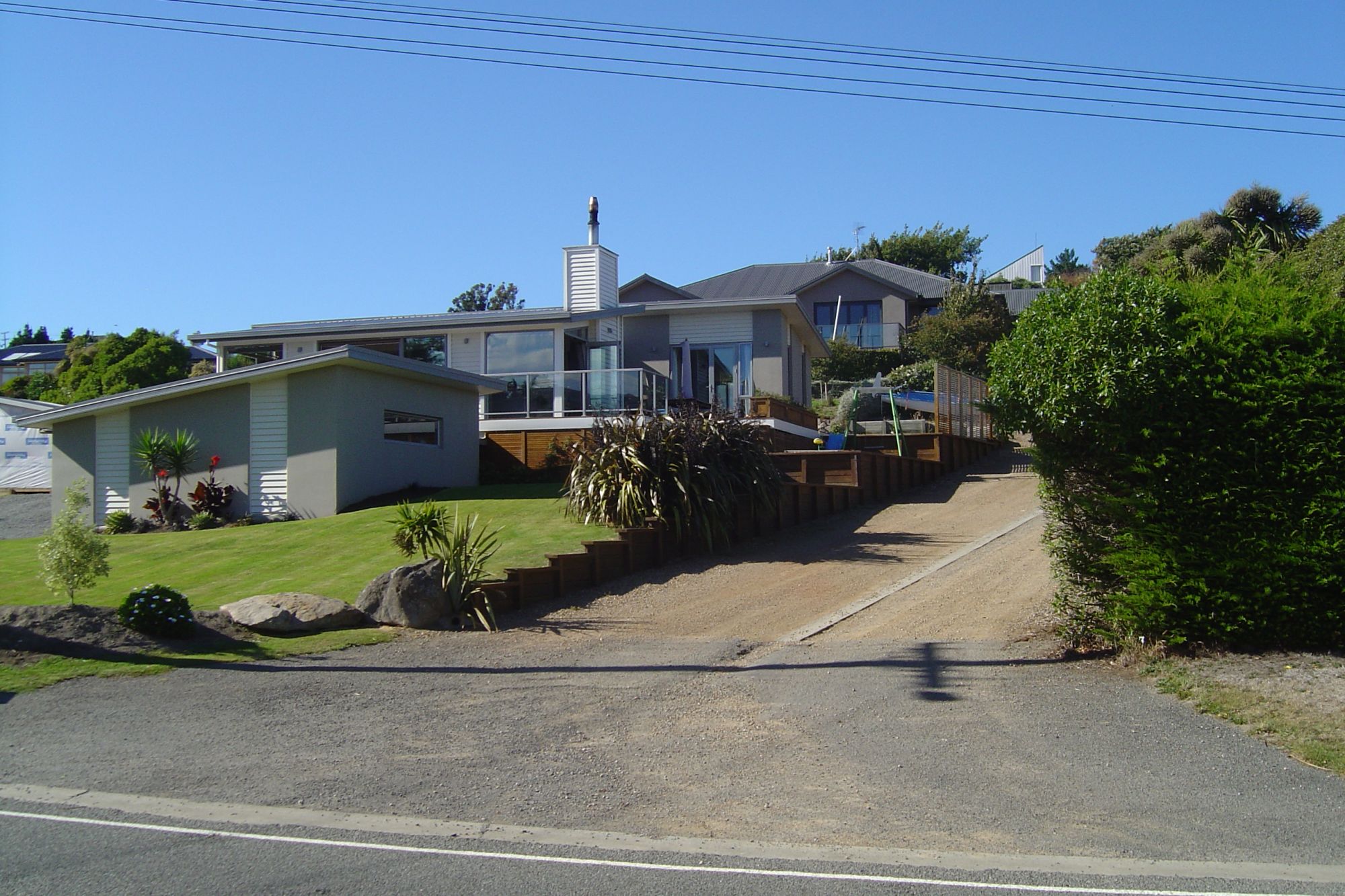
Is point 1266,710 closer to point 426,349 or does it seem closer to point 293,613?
point 293,613

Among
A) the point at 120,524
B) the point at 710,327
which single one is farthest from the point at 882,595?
the point at 710,327

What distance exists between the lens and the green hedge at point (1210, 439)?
870 centimetres

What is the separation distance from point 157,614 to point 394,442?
36.7ft

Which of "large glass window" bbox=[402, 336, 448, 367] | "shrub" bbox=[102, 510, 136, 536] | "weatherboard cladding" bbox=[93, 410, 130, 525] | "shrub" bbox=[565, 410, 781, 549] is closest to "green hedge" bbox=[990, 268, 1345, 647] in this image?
"shrub" bbox=[565, 410, 781, 549]

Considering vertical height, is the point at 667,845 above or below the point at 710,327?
below

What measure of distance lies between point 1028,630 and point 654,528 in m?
6.04

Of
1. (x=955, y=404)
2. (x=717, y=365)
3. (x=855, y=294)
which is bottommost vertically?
(x=955, y=404)

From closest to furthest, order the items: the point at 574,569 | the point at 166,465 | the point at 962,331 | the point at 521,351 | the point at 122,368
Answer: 1. the point at 574,569
2. the point at 166,465
3. the point at 521,351
4. the point at 122,368
5. the point at 962,331

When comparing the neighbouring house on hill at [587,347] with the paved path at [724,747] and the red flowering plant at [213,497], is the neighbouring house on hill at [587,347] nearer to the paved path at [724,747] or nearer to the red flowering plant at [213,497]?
the red flowering plant at [213,497]

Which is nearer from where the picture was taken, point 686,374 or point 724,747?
point 724,747

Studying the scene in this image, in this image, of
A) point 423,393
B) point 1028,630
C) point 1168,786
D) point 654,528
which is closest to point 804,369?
point 423,393

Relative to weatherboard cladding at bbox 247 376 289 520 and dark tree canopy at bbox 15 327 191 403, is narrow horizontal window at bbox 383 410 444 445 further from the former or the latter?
dark tree canopy at bbox 15 327 191 403

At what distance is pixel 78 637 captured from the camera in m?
10.6

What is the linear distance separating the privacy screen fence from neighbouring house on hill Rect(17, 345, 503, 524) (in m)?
10.5
